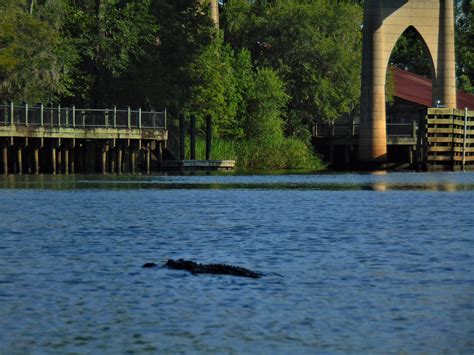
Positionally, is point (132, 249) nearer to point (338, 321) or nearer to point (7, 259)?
point (7, 259)

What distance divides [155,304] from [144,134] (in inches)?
2148

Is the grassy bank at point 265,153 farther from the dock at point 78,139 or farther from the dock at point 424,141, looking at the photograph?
the dock at point 78,139

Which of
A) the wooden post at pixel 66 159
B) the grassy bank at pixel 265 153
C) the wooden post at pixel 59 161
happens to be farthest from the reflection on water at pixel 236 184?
the grassy bank at pixel 265 153

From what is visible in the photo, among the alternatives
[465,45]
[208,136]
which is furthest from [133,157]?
[465,45]

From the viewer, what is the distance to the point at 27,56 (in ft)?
223

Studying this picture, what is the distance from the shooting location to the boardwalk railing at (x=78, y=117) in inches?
2444

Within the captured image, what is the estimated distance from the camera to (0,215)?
1219 inches

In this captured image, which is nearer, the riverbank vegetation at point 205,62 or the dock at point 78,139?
the dock at point 78,139

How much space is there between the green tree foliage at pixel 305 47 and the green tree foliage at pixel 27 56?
20151mm

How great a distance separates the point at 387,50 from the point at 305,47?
319 inches

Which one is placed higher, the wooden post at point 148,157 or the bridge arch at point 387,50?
the bridge arch at point 387,50

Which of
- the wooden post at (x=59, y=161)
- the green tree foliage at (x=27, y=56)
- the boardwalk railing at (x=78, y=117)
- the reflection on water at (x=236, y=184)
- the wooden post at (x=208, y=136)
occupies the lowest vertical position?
the reflection on water at (x=236, y=184)

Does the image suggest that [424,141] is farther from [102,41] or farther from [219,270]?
[219,270]

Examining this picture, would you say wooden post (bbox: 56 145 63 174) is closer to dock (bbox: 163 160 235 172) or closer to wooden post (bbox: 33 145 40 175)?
wooden post (bbox: 33 145 40 175)
